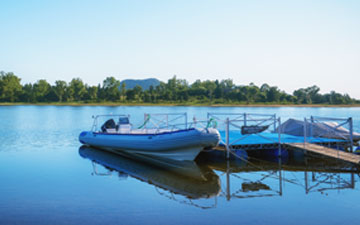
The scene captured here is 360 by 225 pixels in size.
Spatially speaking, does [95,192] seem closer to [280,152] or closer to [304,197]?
[304,197]

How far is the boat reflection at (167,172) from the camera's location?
10.9 m

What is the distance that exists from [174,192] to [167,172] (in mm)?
2799

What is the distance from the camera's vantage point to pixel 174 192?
34.4 feet

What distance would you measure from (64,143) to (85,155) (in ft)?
19.1

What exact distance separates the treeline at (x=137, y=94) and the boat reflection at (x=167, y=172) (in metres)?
94.9

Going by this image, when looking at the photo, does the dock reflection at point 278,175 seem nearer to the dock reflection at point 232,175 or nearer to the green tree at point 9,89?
the dock reflection at point 232,175

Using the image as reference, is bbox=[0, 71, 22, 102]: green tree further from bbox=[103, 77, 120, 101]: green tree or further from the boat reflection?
the boat reflection

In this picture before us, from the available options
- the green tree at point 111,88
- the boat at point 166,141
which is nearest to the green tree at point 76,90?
the green tree at point 111,88

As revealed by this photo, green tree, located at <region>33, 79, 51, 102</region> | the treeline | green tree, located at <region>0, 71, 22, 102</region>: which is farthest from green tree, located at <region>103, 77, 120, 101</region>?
green tree, located at <region>0, 71, 22, 102</region>

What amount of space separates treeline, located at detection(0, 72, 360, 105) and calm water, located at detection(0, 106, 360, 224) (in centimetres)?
9712

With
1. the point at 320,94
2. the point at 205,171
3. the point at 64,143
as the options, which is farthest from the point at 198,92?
the point at 205,171

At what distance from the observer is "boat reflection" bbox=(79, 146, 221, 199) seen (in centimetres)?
1086

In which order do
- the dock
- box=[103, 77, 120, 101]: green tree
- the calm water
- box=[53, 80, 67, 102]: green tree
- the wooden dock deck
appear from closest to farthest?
1. the calm water
2. the wooden dock deck
3. the dock
4. box=[103, 77, 120, 101]: green tree
5. box=[53, 80, 67, 102]: green tree

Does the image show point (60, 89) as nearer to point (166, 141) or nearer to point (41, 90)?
point (41, 90)
